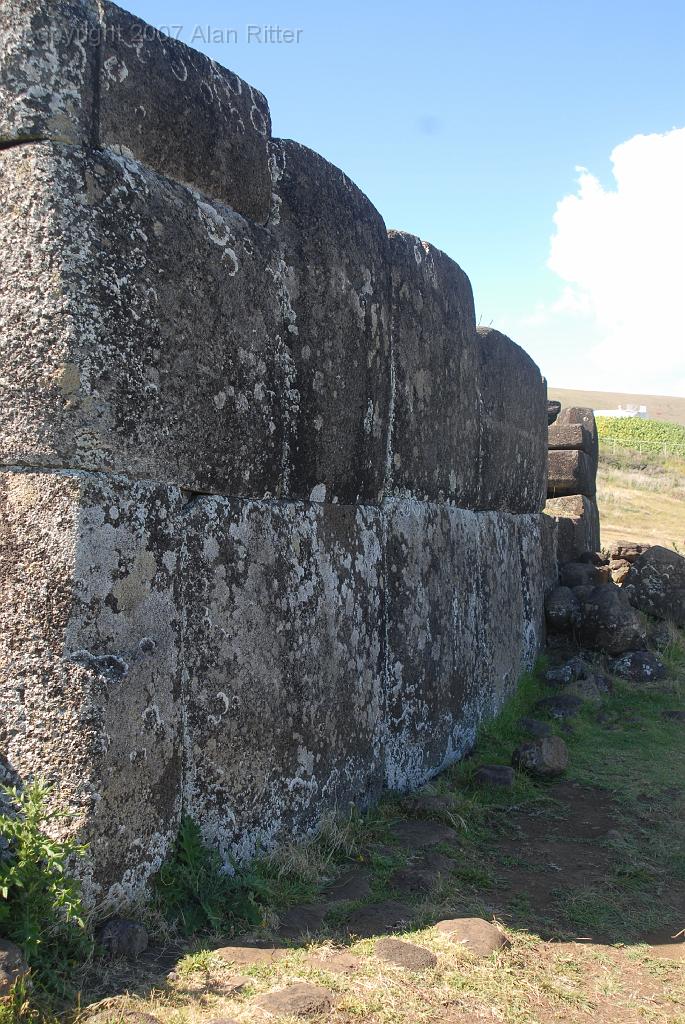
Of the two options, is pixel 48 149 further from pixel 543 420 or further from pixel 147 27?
pixel 543 420

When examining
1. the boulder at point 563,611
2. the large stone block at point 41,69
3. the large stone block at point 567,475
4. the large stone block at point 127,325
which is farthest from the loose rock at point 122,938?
the large stone block at point 567,475

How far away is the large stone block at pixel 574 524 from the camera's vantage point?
32.1ft

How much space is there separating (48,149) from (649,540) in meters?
13.9

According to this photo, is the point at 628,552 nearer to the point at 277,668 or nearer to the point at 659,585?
the point at 659,585

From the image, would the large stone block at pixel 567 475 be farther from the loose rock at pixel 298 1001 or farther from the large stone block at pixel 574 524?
the loose rock at pixel 298 1001

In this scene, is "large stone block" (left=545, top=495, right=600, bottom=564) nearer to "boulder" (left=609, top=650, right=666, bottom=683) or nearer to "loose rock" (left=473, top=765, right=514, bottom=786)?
"boulder" (left=609, top=650, right=666, bottom=683)

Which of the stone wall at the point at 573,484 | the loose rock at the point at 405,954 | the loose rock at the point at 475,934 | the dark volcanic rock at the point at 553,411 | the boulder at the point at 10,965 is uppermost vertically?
the dark volcanic rock at the point at 553,411

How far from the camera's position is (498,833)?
4.25 meters

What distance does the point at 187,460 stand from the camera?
3154 mm

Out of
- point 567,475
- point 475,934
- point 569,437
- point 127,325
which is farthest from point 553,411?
point 127,325

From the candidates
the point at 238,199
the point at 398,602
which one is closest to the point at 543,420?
the point at 398,602

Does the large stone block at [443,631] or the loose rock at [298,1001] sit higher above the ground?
the large stone block at [443,631]

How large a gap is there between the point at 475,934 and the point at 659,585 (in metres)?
6.02

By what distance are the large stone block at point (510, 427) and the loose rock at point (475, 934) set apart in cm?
340
